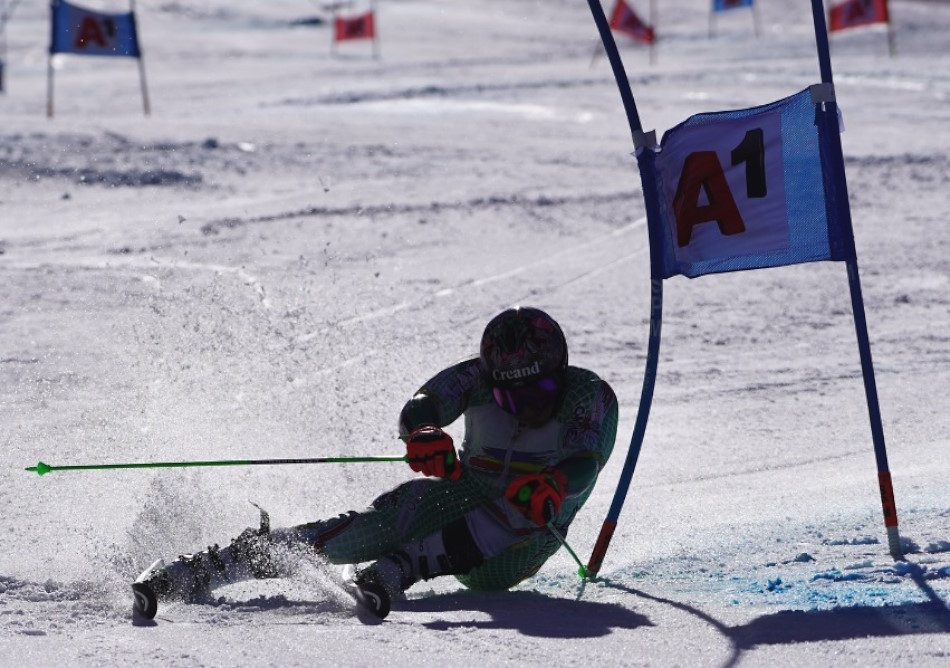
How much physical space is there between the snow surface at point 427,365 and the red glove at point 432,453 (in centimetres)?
46

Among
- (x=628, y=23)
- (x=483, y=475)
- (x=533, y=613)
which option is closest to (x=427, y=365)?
(x=483, y=475)

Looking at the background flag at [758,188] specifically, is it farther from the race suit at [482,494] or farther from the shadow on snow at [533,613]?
the shadow on snow at [533,613]

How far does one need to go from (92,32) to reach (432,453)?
1392 cm

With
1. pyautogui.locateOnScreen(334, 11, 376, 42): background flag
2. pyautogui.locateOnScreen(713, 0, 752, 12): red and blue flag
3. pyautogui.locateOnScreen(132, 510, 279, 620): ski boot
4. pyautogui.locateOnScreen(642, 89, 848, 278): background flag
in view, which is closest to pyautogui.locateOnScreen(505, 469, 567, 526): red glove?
pyautogui.locateOnScreen(132, 510, 279, 620): ski boot

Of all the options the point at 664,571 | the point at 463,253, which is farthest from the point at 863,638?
the point at 463,253

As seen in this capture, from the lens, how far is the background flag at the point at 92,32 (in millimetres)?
16547

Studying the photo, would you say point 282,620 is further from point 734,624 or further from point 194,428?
point 194,428

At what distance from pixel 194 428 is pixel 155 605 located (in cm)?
213

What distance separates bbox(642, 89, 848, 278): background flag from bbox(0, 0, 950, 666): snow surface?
1.09m

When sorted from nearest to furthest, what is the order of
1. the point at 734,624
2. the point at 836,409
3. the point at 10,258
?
the point at 734,624
the point at 836,409
the point at 10,258

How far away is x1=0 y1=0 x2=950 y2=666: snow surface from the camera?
4.10 m

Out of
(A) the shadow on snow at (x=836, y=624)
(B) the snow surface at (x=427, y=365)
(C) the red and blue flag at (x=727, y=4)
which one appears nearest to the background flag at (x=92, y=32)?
(B) the snow surface at (x=427, y=365)

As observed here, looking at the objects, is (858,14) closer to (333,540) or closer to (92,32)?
(92,32)

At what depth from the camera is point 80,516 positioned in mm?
5199
